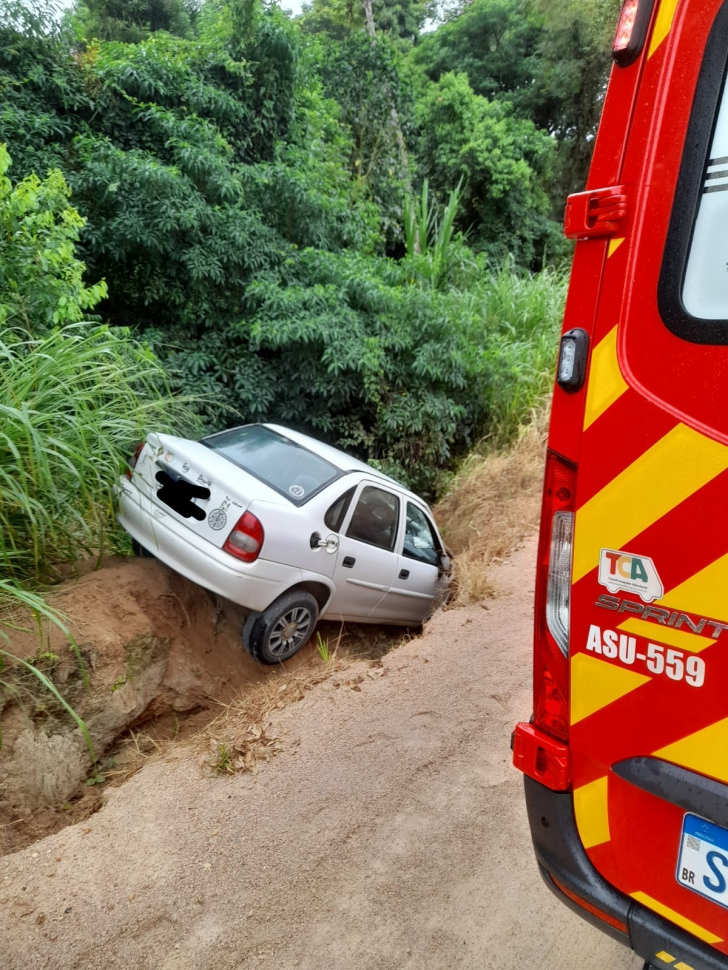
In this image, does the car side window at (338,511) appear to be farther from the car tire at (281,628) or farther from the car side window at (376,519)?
the car tire at (281,628)

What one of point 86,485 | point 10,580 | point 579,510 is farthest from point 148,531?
point 579,510

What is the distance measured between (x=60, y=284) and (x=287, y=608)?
298cm

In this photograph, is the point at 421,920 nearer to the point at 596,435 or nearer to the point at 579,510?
the point at 579,510

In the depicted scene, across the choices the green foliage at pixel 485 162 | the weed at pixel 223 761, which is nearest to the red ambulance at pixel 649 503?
the weed at pixel 223 761

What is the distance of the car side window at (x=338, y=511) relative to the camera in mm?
4691

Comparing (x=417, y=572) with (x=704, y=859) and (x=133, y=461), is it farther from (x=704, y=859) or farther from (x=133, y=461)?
(x=704, y=859)

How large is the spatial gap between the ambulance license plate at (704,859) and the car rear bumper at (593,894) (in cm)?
15

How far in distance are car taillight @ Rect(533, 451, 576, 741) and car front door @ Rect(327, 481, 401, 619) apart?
10.2 ft

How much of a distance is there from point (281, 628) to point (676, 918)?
329 cm

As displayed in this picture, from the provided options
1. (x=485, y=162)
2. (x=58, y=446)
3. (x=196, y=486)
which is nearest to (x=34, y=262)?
(x=58, y=446)

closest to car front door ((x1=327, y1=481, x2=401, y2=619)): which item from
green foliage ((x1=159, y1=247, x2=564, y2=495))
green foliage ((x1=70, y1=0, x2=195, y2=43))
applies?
green foliage ((x1=159, y1=247, x2=564, y2=495))

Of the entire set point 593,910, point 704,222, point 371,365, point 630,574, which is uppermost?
point 704,222

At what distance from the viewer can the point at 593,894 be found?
1619mm

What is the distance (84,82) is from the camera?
24.5 ft
